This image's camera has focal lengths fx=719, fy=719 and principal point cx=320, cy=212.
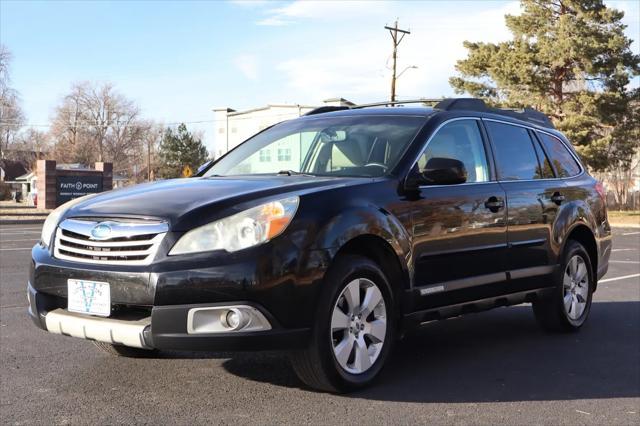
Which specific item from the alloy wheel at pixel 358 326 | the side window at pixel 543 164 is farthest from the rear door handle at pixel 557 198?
the alloy wheel at pixel 358 326

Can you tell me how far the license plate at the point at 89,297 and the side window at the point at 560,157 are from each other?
4.23 meters

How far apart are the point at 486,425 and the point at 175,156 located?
76180mm

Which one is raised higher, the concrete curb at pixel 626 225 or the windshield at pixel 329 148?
the windshield at pixel 329 148

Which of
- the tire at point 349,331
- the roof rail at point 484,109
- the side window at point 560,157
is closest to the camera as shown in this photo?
the tire at point 349,331

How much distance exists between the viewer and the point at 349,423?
12.3ft

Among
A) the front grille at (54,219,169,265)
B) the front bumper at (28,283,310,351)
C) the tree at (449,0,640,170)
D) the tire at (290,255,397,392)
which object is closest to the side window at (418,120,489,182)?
the tire at (290,255,397,392)

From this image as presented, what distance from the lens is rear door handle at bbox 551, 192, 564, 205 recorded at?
613 cm

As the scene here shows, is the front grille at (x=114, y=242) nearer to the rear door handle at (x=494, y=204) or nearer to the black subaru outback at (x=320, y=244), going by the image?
the black subaru outback at (x=320, y=244)

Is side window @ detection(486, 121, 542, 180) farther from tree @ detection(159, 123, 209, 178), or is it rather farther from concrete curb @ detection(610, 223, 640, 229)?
tree @ detection(159, 123, 209, 178)

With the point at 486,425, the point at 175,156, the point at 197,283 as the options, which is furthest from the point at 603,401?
the point at 175,156

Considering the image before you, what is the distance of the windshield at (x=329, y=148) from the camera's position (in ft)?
16.4

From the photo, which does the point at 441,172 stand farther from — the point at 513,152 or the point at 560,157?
the point at 560,157

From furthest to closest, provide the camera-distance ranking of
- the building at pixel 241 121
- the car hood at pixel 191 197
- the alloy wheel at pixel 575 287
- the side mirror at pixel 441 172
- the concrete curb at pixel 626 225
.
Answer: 1. the building at pixel 241 121
2. the concrete curb at pixel 626 225
3. the alloy wheel at pixel 575 287
4. the side mirror at pixel 441 172
5. the car hood at pixel 191 197

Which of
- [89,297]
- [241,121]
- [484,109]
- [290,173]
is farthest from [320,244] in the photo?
[241,121]
